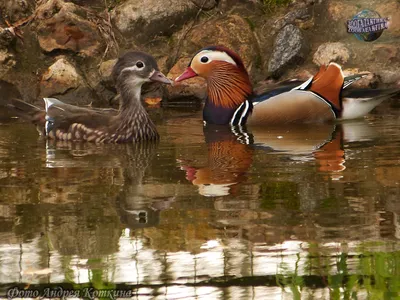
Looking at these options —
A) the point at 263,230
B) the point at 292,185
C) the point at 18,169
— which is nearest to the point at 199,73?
the point at 18,169

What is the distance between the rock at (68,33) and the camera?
1238 centimetres

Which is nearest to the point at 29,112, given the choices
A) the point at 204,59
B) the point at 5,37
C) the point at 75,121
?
the point at 75,121

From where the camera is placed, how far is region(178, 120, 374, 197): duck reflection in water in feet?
22.4

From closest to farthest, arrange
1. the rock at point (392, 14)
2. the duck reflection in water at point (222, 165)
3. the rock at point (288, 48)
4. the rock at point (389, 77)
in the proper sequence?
the duck reflection in water at point (222, 165) < the rock at point (389, 77) < the rock at point (288, 48) < the rock at point (392, 14)

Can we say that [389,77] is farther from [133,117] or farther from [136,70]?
[133,117]

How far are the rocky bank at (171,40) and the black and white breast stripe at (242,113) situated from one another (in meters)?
1.05

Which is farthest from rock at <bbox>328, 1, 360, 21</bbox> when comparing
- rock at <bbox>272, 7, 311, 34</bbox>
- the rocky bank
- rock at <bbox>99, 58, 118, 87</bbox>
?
rock at <bbox>99, 58, 118, 87</bbox>

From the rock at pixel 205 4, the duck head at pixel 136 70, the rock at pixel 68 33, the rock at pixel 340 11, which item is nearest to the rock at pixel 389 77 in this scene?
the rock at pixel 340 11

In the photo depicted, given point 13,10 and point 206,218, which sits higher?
point 13,10

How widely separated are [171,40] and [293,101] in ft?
7.86

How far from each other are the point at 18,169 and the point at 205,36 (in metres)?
5.17

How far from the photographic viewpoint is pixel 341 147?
27.5 feet

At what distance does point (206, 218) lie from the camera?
547cm

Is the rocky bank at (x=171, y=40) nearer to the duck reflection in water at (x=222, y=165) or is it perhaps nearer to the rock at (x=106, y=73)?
the rock at (x=106, y=73)
